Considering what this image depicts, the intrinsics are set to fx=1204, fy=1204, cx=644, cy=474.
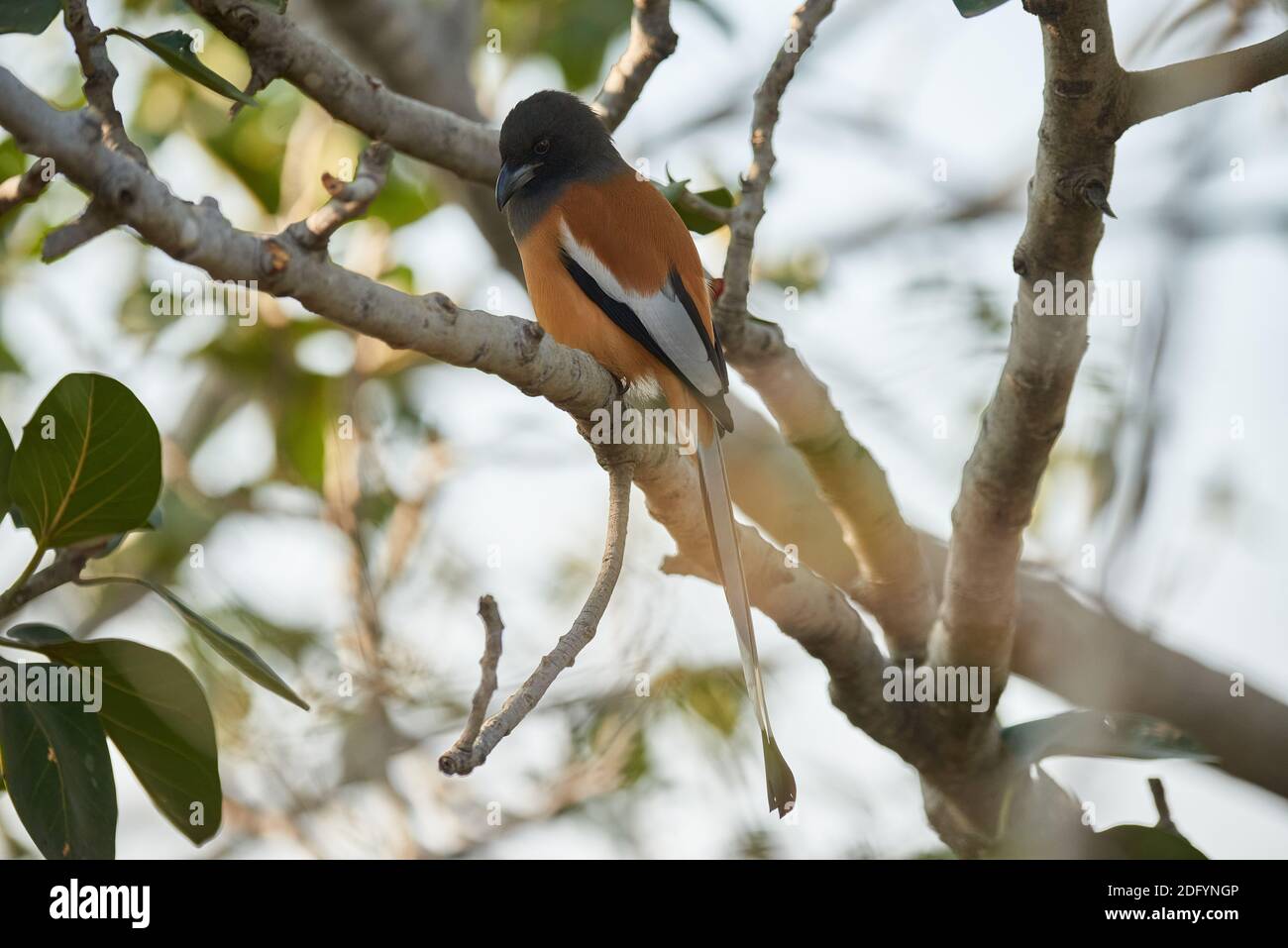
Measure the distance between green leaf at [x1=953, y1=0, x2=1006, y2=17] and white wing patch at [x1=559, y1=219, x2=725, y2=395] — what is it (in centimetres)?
131

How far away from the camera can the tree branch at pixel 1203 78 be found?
7.02ft

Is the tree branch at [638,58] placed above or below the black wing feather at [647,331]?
above

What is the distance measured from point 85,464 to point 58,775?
2.05 feet

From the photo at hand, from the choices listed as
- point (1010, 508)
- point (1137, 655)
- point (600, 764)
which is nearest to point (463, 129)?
point (1010, 508)

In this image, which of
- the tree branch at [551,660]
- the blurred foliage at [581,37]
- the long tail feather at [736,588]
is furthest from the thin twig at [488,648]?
the blurred foliage at [581,37]

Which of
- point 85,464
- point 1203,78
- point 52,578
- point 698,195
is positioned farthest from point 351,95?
point 1203,78

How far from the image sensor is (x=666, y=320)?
3445 millimetres

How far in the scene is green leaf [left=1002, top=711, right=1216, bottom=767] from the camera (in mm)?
2963

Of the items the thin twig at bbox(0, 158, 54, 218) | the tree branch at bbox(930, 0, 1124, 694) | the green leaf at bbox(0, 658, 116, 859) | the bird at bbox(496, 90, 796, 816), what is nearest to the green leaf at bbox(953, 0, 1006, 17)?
the tree branch at bbox(930, 0, 1124, 694)

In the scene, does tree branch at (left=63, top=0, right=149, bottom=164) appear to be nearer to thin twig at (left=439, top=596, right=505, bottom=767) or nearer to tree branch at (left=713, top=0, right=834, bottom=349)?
thin twig at (left=439, top=596, right=505, bottom=767)

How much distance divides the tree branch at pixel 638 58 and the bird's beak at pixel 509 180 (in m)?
0.30

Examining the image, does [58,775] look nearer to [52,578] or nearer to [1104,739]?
[52,578]

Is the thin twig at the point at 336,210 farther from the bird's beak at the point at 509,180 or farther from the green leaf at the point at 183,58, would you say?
the bird's beak at the point at 509,180

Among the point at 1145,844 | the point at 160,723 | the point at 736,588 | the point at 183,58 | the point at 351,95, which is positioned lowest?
the point at 1145,844
